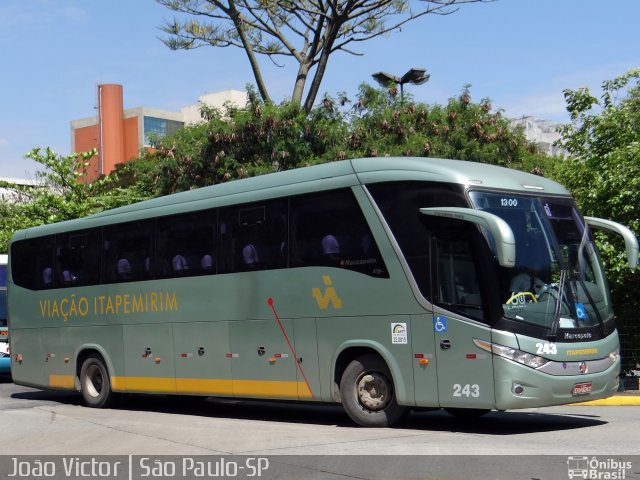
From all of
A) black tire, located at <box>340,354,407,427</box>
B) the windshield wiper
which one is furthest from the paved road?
the windshield wiper

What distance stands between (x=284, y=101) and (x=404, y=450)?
17186mm

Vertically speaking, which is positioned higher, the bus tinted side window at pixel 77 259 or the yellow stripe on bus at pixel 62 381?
Answer: the bus tinted side window at pixel 77 259

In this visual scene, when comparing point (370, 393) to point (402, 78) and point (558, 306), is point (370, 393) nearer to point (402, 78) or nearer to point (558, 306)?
point (558, 306)

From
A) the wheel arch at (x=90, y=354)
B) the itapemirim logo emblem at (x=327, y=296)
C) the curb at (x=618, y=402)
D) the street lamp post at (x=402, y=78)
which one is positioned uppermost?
the street lamp post at (x=402, y=78)

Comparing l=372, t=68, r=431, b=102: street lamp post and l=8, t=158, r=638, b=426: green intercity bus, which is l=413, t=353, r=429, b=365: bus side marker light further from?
l=372, t=68, r=431, b=102: street lamp post

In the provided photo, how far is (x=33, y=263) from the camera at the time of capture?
19141 millimetres

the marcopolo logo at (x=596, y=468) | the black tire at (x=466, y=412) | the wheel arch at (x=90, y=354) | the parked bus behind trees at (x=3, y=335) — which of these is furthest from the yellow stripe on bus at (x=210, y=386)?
the parked bus behind trees at (x=3, y=335)

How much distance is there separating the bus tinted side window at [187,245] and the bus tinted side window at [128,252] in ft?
1.14

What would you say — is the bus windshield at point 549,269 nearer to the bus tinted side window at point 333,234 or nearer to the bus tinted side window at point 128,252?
the bus tinted side window at point 333,234

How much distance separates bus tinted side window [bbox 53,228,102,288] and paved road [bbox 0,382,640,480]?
2429 millimetres

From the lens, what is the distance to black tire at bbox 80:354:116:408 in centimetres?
1728

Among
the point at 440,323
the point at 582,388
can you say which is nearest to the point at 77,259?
the point at 440,323

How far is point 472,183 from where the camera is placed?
11.7 meters

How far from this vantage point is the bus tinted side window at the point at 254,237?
13.7 metres
